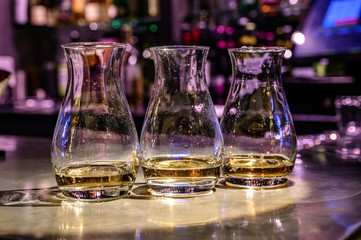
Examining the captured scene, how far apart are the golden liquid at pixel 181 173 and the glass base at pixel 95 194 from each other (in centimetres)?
4

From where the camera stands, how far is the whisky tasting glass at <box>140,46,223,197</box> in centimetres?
65

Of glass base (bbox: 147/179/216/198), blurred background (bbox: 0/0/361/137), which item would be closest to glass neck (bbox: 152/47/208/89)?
glass base (bbox: 147/179/216/198)

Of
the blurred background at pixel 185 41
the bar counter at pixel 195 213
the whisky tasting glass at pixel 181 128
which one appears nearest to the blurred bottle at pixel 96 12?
the blurred background at pixel 185 41

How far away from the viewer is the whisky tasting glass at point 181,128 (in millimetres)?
651

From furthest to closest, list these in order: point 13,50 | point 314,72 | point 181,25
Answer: point 13,50 → point 181,25 → point 314,72

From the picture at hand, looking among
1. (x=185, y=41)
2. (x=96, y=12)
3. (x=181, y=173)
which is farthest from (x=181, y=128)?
(x=96, y=12)

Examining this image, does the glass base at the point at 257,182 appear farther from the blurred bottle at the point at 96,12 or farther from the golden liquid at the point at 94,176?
the blurred bottle at the point at 96,12

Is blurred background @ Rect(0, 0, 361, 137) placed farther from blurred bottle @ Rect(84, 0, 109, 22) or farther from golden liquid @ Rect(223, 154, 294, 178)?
golden liquid @ Rect(223, 154, 294, 178)

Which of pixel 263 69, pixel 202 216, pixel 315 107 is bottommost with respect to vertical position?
pixel 315 107

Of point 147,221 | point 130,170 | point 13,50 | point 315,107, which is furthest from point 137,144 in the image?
point 13,50

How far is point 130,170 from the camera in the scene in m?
0.64

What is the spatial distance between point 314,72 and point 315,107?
0.30 meters

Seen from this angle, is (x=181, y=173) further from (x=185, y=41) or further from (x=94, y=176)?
(x=185, y=41)

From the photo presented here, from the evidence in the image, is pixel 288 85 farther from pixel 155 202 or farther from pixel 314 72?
pixel 155 202
